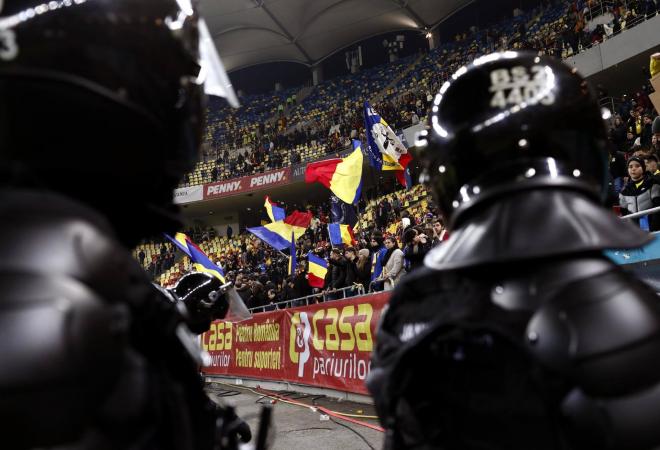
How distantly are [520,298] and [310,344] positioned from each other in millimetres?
7061

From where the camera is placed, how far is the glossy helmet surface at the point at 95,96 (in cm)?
86

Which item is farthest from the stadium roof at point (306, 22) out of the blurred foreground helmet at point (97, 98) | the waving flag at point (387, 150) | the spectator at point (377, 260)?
the blurred foreground helmet at point (97, 98)

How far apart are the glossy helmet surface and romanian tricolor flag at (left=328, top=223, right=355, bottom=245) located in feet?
29.7

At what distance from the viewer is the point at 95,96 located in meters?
0.89

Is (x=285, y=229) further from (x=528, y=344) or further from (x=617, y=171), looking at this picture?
(x=528, y=344)

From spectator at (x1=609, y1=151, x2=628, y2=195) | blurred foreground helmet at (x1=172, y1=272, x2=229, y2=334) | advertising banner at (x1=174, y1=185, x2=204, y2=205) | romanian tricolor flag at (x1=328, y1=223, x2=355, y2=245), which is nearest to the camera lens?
blurred foreground helmet at (x1=172, y1=272, x2=229, y2=334)

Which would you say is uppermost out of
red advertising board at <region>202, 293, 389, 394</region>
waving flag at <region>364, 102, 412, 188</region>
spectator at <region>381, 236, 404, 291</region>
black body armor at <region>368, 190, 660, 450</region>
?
waving flag at <region>364, 102, 412, 188</region>

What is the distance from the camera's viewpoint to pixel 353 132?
23578 millimetres

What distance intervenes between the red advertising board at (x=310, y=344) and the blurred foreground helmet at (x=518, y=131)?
15.2 ft

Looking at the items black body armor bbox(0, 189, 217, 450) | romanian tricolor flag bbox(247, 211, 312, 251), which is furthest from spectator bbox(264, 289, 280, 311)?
black body armor bbox(0, 189, 217, 450)

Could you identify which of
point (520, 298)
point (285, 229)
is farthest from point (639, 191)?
point (285, 229)

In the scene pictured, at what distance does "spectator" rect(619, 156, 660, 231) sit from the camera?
16.9 ft

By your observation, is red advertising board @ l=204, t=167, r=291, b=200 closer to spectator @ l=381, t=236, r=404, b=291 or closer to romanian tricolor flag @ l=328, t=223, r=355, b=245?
romanian tricolor flag @ l=328, t=223, r=355, b=245

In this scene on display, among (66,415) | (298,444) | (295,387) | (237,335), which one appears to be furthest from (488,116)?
(237,335)
